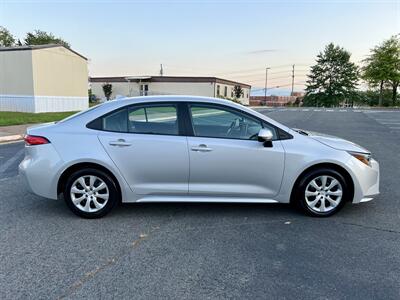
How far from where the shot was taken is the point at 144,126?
4.11 metres

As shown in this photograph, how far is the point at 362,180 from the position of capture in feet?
13.6

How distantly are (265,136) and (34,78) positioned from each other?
63.0 feet

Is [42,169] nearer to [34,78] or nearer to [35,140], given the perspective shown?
[35,140]

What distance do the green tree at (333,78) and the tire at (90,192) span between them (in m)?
77.1

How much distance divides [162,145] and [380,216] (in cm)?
302

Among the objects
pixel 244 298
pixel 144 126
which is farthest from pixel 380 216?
pixel 144 126

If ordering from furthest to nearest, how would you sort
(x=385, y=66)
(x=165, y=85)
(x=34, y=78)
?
(x=385, y=66) → (x=165, y=85) → (x=34, y=78)

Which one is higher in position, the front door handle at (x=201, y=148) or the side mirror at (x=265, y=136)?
the side mirror at (x=265, y=136)

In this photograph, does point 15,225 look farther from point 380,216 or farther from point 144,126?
point 380,216

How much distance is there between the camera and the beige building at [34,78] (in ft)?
63.1

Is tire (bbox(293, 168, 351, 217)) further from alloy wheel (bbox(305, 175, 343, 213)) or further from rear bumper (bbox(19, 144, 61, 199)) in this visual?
rear bumper (bbox(19, 144, 61, 199))

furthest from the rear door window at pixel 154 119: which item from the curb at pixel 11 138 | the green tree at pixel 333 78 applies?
the green tree at pixel 333 78

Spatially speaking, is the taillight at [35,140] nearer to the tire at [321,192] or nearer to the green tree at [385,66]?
the tire at [321,192]

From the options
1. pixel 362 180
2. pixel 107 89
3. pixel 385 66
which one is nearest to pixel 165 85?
pixel 107 89
